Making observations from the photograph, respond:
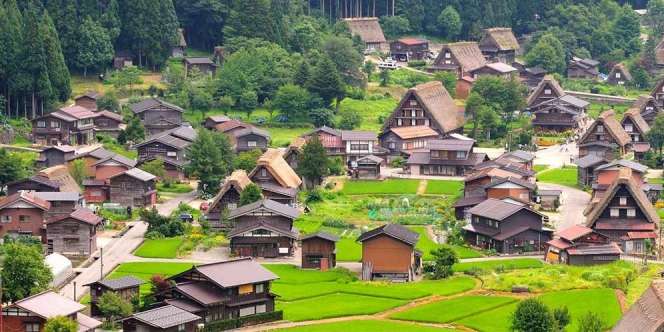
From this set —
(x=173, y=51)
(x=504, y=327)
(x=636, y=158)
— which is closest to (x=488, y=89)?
(x=636, y=158)

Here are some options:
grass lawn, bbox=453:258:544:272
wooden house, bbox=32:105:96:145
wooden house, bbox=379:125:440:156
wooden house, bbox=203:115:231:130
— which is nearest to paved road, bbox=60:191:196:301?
wooden house, bbox=32:105:96:145

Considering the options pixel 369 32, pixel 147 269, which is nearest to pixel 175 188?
pixel 147 269

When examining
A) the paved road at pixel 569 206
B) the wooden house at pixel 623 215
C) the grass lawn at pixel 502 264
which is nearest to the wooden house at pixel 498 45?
the paved road at pixel 569 206

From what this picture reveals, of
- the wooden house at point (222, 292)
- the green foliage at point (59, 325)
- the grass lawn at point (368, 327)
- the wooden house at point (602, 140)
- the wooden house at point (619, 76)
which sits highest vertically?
the wooden house at point (619, 76)

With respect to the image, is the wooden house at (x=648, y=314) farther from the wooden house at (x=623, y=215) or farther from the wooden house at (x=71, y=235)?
the wooden house at (x=71, y=235)

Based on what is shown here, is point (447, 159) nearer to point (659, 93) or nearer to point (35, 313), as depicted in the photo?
point (659, 93)

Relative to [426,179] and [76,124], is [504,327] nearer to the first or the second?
[426,179]
